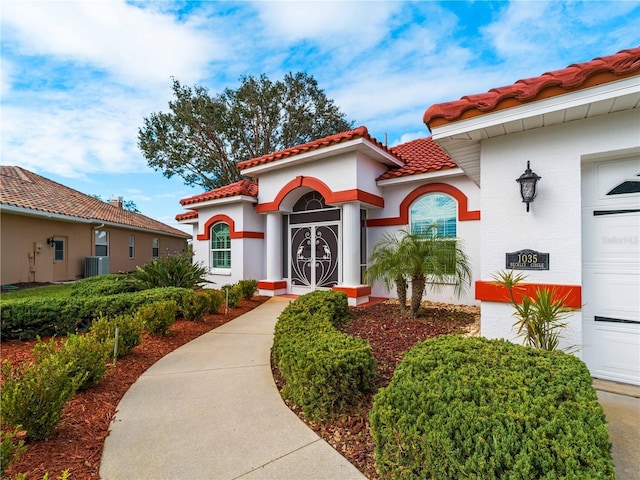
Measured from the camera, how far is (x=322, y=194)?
29.4 ft

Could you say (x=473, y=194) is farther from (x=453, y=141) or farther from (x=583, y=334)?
(x=583, y=334)

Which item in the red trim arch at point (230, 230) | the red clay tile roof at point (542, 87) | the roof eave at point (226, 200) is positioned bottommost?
the red trim arch at point (230, 230)

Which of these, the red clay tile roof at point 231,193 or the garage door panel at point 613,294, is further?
the red clay tile roof at point 231,193

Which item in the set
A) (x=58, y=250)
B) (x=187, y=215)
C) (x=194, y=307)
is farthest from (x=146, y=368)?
(x=58, y=250)

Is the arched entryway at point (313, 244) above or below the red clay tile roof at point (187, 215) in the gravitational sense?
below

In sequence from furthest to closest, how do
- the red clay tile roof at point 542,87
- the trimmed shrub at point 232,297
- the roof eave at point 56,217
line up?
1. the roof eave at point 56,217
2. the trimmed shrub at point 232,297
3. the red clay tile roof at point 542,87

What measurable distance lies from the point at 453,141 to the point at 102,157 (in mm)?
16973

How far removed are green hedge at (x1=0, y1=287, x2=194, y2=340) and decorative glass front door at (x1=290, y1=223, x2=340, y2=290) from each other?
495cm

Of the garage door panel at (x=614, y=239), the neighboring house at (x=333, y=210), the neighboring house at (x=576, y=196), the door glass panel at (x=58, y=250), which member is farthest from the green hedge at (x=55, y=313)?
the door glass panel at (x=58, y=250)

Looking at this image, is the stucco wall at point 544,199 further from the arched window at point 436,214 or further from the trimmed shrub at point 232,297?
the trimmed shrub at point 232,297

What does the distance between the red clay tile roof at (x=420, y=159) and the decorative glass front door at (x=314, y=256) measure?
2524mm

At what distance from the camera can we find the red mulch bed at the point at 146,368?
93.7 inches

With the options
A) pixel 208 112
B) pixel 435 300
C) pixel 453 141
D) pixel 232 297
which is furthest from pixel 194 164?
pixel 453 141

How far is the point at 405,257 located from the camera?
239 inches
